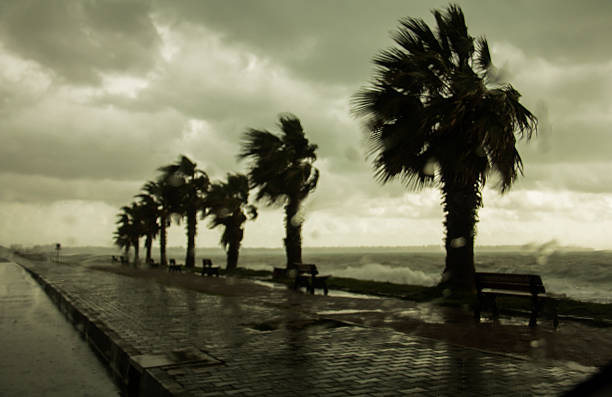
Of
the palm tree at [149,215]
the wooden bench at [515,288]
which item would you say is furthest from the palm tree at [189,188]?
the wooden bench at [515,288]

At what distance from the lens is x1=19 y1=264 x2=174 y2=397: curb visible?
5.50m

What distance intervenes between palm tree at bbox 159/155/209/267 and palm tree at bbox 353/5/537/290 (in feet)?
95.4

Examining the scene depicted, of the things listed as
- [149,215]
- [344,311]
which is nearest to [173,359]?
[344,311]

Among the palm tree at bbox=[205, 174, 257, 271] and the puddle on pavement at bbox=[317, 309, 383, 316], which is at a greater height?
the palm tree at bbox=[205, 174, 257, 271]

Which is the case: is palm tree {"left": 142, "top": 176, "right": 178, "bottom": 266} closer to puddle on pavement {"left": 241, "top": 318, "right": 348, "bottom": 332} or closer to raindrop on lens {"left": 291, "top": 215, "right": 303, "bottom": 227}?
raindrop on lens {"left": 291, "top": 215, "right": 303, "bottom": 227}

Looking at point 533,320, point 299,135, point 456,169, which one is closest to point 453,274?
point 456,169

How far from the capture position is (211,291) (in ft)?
60.1

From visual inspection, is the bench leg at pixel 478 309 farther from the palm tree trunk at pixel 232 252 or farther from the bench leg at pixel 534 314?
the palm tree trunk at pixel 232 252

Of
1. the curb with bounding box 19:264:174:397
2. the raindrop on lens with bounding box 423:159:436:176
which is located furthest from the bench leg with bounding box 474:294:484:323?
the curb with bounding box 19:264:174:397

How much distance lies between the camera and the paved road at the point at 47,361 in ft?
20.0

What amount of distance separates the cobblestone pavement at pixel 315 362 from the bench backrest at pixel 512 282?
276cm

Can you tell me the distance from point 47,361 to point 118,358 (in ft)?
4.52

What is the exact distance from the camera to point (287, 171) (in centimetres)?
2453

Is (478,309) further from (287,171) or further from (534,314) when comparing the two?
(287,171)
